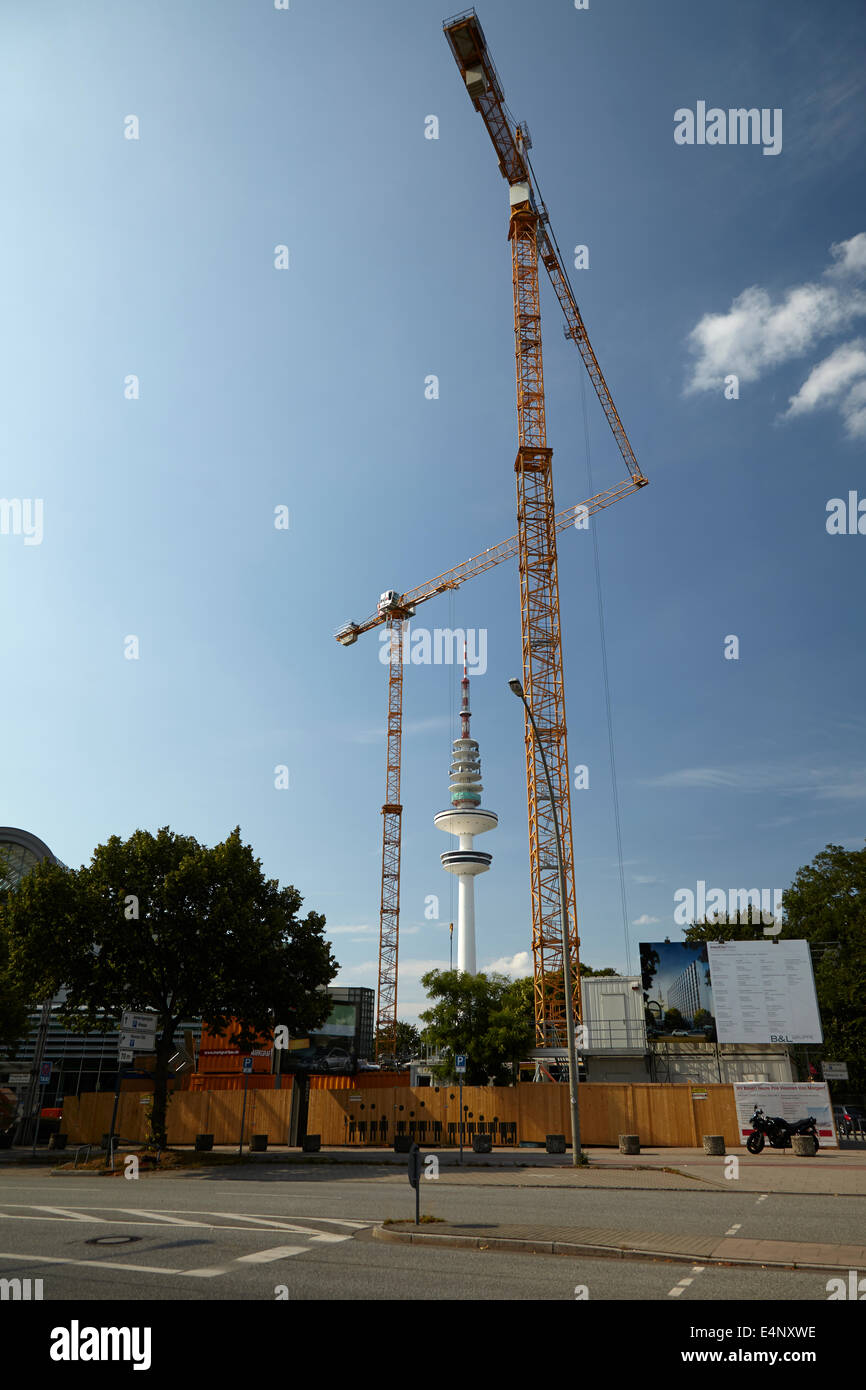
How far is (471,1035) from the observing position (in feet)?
149

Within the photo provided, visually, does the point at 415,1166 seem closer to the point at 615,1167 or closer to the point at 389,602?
the point at 615,1167

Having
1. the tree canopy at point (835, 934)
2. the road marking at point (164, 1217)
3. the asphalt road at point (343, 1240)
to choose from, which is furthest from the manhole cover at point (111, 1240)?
the tree canopy at point (835, 934)

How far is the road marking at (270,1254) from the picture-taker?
11.1 m

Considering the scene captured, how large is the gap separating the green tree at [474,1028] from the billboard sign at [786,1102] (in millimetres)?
13669

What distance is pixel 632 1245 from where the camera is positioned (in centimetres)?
1155

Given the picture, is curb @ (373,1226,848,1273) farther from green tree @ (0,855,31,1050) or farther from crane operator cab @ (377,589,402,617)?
crane operator cab @ (377,589,402,617)

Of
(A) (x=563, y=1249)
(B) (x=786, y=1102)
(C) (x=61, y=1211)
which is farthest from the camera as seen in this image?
(B) (x=786, y=1102)

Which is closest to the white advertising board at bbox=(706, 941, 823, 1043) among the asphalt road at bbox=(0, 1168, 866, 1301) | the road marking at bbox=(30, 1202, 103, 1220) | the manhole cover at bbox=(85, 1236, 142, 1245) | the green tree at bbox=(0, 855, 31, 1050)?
the asphalt road at bbox=(0, 1168, 866, 1301)

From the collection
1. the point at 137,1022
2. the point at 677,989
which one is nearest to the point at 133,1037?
the point at 137,1022

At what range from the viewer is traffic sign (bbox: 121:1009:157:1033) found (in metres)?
28.0

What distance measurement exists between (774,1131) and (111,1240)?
85.5 feet
